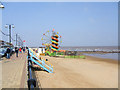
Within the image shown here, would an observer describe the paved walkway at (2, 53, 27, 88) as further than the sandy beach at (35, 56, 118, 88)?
No

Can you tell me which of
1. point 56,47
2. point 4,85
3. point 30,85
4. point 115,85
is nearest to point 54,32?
point 56,47

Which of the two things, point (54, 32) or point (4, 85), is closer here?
point (4, 85)

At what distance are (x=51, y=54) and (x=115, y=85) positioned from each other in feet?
78.4

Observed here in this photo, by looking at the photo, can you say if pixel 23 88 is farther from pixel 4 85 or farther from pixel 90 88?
pixel 90 88

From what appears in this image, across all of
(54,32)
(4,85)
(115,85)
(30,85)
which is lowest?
(115,85)

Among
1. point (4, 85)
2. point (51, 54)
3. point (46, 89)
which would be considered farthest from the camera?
point (51, 54)

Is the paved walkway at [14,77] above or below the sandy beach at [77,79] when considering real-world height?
above

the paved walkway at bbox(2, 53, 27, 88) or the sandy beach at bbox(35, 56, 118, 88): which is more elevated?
the paved walkway at bbox(2, 53, 27, 88)

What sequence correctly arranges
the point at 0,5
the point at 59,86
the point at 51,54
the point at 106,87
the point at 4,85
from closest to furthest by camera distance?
the point at 4,85 → the point at 59,86 → the point at 106,87 → the point at 0,5 → the point at 51,54

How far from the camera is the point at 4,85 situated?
6.61 meters

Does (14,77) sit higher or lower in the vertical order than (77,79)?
higher

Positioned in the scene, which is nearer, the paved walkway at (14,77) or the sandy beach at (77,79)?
the paved walkway at (14,77)

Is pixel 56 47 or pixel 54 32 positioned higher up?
pixel 54 32

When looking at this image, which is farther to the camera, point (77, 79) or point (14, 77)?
point (77, 79)
